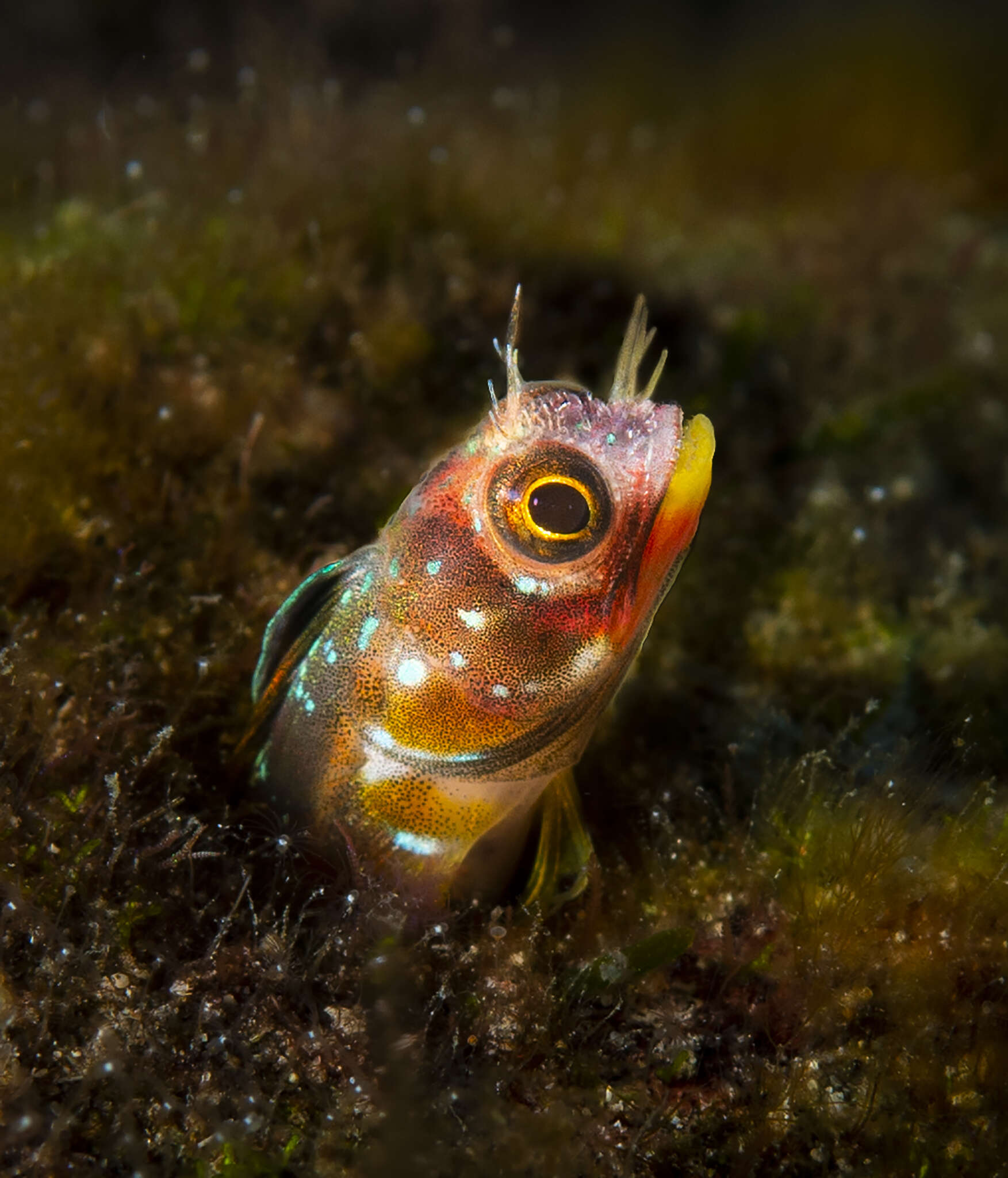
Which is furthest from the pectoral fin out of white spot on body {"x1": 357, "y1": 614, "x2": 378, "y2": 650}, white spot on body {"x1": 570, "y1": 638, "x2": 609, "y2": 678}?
white spot on body {"x1": 357, "y1": 614, "x2": 378, "y2": 650}

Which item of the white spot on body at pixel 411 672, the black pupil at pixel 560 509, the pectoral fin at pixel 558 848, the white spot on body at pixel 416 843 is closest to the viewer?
the black pupil at pixel 560 509

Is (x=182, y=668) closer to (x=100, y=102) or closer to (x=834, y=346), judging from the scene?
(x=834, y=346)

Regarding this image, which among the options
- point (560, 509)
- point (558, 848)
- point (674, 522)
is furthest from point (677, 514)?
point (558, 848)

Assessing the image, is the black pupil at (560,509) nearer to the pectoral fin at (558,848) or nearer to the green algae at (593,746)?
the pectoral fin at (558,848)

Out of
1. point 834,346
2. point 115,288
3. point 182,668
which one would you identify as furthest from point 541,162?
point 182,668

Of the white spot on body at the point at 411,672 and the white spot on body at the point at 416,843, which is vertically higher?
the white spot on body at the point at 411,672

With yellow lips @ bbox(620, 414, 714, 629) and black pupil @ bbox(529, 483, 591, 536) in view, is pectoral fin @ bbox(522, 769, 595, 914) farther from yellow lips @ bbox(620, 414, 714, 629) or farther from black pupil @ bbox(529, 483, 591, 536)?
black pupil @ bbox(529, 483, 591, 536)

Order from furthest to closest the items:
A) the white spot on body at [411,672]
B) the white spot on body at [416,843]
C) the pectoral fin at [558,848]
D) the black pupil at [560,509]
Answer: the pectoral fin at [558,848] < the white spot on body at [416,843] < the white spot on body at [411,672] < the black pupil at [560,509]

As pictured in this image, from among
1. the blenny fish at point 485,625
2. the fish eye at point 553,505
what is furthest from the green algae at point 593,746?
the fish eye at point 553,505
